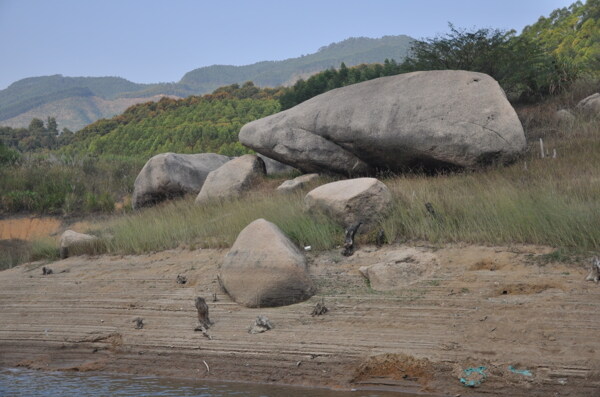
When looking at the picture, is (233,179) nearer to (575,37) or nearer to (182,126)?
(575,37)

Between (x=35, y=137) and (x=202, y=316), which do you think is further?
(x=35, y=137)

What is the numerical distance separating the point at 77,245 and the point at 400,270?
21.8 feet

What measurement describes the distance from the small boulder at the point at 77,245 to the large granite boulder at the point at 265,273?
4307mm

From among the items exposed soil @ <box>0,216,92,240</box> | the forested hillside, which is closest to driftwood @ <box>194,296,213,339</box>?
exposed soil @ <box>0,216,92,240</box>

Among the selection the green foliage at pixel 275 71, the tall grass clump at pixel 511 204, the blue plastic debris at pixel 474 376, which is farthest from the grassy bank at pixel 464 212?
the green foliage at pixel 275 71

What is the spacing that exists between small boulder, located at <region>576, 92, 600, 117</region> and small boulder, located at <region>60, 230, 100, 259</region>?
11.7 m

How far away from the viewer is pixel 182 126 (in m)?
38.2

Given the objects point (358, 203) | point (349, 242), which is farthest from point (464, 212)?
point (349, 242)

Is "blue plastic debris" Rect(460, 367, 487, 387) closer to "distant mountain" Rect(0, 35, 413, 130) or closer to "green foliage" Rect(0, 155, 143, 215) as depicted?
"green foliage" Rect(0, 155, 143, 215)

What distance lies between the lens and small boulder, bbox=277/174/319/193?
13688mm

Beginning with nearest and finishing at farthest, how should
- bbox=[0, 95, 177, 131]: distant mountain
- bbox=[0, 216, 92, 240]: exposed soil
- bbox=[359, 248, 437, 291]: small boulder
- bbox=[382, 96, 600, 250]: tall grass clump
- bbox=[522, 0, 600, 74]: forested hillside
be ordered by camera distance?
bbox=[359, 248, 437, 291]: small boulder → bbox=[382, 96, 600, 250]: tall grass clump → bbox=[0, 216, 92, 240]: exposed soil → bbox=[522, 0, 600, 74]: forested hillside → bbox=[0, 95, 177, 131]: distant mountain

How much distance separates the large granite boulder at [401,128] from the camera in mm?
12148

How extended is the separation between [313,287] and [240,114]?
105 feet

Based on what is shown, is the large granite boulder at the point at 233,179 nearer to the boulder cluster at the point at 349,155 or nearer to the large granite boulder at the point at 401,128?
the boulder cluster at the point at 349,155
